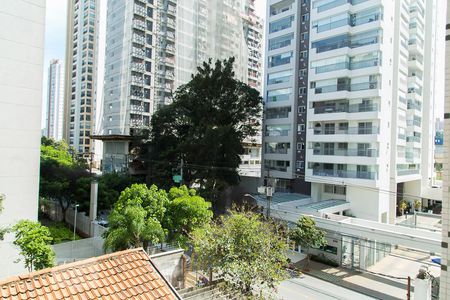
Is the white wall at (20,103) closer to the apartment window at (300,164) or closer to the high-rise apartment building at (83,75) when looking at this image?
the apartment window at (300,164)

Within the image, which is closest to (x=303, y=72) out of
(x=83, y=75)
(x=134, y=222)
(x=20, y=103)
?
(x=134, y=222)

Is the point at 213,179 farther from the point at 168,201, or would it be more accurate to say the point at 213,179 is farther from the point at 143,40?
the point at 143,40

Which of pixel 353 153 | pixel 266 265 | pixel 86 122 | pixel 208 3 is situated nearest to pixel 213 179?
pixel 353 153

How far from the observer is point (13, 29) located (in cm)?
1250

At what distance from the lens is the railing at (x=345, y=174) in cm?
2373

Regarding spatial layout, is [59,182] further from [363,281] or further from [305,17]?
[305,17]

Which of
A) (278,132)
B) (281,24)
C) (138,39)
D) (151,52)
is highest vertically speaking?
(138,39)

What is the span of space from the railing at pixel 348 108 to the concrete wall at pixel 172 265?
20262mm

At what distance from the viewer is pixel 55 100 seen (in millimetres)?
88188

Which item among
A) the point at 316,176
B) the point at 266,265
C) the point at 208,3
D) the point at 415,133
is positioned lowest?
the point at 266,265

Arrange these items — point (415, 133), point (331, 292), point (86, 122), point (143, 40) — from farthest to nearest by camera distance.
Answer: point (86, 122) → point (143, 40) → point (415, 133) → point (331, 292)

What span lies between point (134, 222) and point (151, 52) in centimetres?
3165

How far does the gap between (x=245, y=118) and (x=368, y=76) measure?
11.2 m

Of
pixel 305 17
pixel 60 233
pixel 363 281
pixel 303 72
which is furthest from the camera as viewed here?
pixel 305 17
